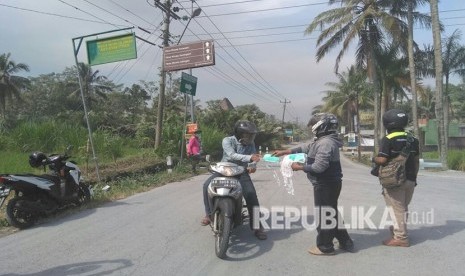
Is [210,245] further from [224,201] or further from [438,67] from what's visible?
[438,67]

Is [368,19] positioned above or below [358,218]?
above

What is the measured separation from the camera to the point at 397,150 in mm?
5312

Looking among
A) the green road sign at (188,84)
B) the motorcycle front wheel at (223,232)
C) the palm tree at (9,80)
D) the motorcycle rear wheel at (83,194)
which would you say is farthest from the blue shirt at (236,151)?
the palm tree at (9,80)

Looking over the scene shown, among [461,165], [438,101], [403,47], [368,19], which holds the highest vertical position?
[368,19]

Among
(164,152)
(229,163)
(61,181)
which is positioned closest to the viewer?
(229,163)

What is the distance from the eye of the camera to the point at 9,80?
5434 centimetres

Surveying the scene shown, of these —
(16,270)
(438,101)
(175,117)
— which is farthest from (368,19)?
(16,270)

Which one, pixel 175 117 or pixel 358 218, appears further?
pixel 175 117

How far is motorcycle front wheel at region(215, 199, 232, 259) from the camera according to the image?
5.15m

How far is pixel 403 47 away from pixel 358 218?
78.3 ft

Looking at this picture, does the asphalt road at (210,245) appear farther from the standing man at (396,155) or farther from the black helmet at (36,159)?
the black helmet at (36,159)

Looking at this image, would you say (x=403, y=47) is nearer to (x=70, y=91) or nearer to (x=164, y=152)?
(x=164, y=152)

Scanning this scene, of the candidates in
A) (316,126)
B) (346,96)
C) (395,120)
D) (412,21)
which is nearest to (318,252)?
(316,126)

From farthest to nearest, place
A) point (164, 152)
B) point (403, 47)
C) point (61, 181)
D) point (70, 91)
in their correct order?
point (70, 91)
point (403, 47)
point (164, 152)
point (61, 181)
